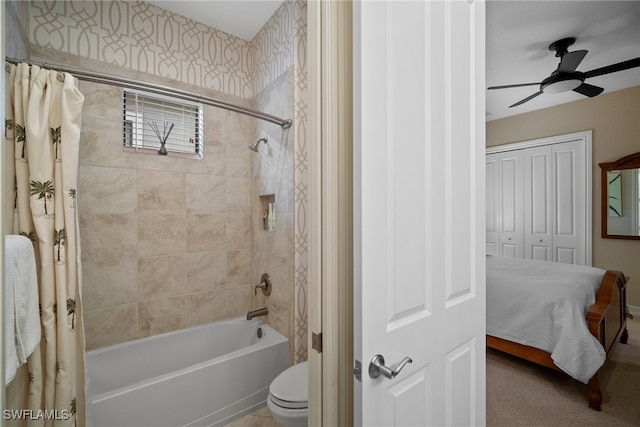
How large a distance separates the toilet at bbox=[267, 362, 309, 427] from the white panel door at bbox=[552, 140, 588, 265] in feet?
13.7

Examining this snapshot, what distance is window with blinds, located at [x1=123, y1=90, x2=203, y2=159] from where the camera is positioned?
82.0 inches

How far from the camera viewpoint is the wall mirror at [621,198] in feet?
11.3

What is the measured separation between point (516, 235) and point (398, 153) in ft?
15.1

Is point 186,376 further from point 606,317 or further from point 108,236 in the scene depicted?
point 606,317

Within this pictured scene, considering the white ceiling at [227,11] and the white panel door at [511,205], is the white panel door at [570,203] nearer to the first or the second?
the white panel door at [511,205]

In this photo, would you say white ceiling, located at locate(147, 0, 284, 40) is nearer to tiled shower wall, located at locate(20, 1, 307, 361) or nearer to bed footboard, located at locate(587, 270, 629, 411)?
tiled shower wall, located at locate(20, 1, 307, 361)

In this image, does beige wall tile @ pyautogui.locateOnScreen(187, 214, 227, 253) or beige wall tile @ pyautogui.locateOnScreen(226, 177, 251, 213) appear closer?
beige wall tile @ pyautogui.locateOnScreen(187, 214, 227, 253)

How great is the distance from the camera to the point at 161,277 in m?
2.17

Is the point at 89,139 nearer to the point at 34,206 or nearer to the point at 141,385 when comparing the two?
the point at 34,206

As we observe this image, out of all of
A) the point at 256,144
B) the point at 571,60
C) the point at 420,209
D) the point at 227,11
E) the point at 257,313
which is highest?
the point at 227,11

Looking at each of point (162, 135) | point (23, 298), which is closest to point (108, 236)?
point (162, 135)

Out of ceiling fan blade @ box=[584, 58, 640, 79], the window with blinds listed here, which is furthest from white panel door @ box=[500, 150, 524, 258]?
the window with blinds

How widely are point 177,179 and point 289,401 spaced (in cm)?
171

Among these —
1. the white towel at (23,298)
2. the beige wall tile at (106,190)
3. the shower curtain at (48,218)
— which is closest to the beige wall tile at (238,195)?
the beige wall tile at (106,190)
